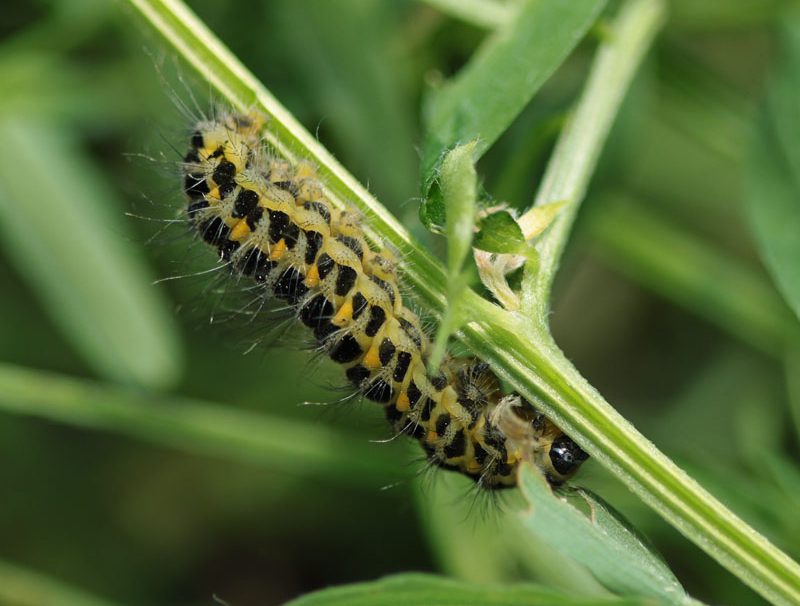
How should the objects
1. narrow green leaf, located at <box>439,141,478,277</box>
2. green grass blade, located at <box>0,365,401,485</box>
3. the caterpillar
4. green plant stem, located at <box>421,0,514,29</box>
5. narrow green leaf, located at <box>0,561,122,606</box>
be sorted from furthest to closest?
narrow green leaf, located at <box>0,561,122,606</box> < green grass blade, located at <box>0,365,401,485</box> < green plant stem, located at <box>421,0,514,29</box> < the caterpillar < narrow green leaf, located at <box>439,141,478,277</box>

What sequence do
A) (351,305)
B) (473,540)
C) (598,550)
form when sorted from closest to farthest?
(598,550) < (351,305) < (473,540)

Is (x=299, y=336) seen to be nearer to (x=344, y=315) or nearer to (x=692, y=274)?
(x=344, y=315)

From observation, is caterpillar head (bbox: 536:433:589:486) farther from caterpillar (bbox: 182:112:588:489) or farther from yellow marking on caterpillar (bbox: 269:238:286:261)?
yellow marking on caterpillar (bbox: 269:238:286:261)

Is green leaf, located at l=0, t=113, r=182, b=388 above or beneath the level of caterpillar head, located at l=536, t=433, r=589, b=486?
beneath

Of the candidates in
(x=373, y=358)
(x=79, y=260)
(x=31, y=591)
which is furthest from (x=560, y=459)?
(x=31, y=591)

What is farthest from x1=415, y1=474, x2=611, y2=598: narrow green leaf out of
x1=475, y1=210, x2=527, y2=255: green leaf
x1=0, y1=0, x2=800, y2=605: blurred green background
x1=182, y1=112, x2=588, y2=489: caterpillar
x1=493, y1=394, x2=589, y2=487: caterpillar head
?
x1=475, y1=210, x2=527, y2=255: green leaf

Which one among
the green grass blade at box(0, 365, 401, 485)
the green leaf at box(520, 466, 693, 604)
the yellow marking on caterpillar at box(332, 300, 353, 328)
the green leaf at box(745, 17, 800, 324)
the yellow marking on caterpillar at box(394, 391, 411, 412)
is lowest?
the green grass blade at box(0, 365, 401, 485)

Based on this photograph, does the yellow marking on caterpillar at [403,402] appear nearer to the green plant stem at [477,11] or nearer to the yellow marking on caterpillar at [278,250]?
the yellow marking on caterpillar at [278,250]
